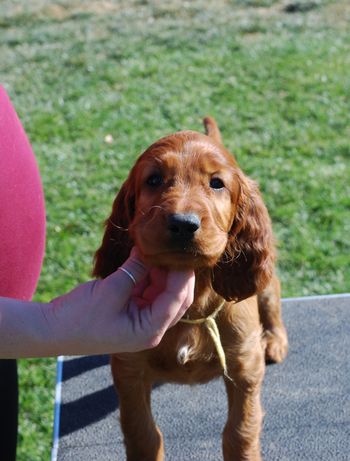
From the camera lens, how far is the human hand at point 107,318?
210 cm

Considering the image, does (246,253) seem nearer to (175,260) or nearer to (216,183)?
(216,183)

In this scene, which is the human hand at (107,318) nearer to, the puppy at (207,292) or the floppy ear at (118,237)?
the puppy at (207,292)

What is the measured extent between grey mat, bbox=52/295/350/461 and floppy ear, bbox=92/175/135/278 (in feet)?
2.76

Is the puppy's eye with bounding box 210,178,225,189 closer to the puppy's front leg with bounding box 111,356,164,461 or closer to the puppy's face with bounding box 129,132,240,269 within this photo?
the puppy's face with bounding box 129,132,240,269

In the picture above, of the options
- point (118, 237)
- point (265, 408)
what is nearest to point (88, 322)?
point (118, 237)

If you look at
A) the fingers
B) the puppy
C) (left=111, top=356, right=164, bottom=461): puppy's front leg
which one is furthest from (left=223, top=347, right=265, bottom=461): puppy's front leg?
the fingers

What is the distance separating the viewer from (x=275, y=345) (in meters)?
3.72

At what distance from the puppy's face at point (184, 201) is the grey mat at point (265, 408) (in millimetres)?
1032

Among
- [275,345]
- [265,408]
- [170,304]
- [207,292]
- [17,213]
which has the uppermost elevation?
[170,304]

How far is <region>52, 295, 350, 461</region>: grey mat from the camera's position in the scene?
324cm

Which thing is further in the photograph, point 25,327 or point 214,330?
point 214,330

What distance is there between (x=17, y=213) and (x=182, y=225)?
1026 millimetres

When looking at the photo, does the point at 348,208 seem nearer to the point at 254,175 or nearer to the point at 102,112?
the point at 254,175

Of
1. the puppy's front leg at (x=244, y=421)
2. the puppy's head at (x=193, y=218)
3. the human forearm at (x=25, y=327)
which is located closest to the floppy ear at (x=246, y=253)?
the puppy's head at (x=193, y=218)
